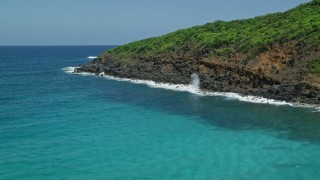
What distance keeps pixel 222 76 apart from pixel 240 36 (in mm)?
12480

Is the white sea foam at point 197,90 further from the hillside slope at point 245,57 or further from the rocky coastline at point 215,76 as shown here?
the hillside slope at point 245,57

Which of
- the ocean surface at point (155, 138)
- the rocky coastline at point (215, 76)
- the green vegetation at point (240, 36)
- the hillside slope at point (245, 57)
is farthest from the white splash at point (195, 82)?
the ocean surface at point (155, 138)

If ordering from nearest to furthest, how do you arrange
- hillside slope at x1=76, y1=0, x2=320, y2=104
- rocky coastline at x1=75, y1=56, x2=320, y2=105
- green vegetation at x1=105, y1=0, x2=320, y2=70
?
rocky coastline at x1=75, y1=56, x2=320, y2=105 → hillside slope at x1=76, y1=0, x2=320, y2=104 → green vegetation at x1=105, y1=0, x2=320, y2=70

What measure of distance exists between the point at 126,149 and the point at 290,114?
2053cm

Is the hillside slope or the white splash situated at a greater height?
the hillside slope

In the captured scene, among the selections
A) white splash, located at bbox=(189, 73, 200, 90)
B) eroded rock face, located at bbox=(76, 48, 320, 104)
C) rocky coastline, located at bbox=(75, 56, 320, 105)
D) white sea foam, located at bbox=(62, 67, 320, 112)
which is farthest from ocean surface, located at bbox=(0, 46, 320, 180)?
white splash, located at bbox=(189, 73, 200, 90)

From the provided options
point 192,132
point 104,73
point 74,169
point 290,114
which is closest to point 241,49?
point 290,114

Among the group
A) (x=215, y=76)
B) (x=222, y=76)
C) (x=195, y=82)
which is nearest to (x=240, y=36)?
(x=215, y=76)

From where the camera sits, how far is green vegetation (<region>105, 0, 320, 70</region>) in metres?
58.2

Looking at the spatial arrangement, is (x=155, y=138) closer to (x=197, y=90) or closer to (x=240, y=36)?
(x=197, y=90)

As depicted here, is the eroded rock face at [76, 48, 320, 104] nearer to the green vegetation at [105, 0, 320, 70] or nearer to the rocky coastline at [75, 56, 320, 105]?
the rocky coastline at [75, 56, 320, 105]

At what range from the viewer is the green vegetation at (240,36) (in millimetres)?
58219

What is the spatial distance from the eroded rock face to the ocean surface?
4.14 metres

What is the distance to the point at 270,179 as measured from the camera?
2366 cm
